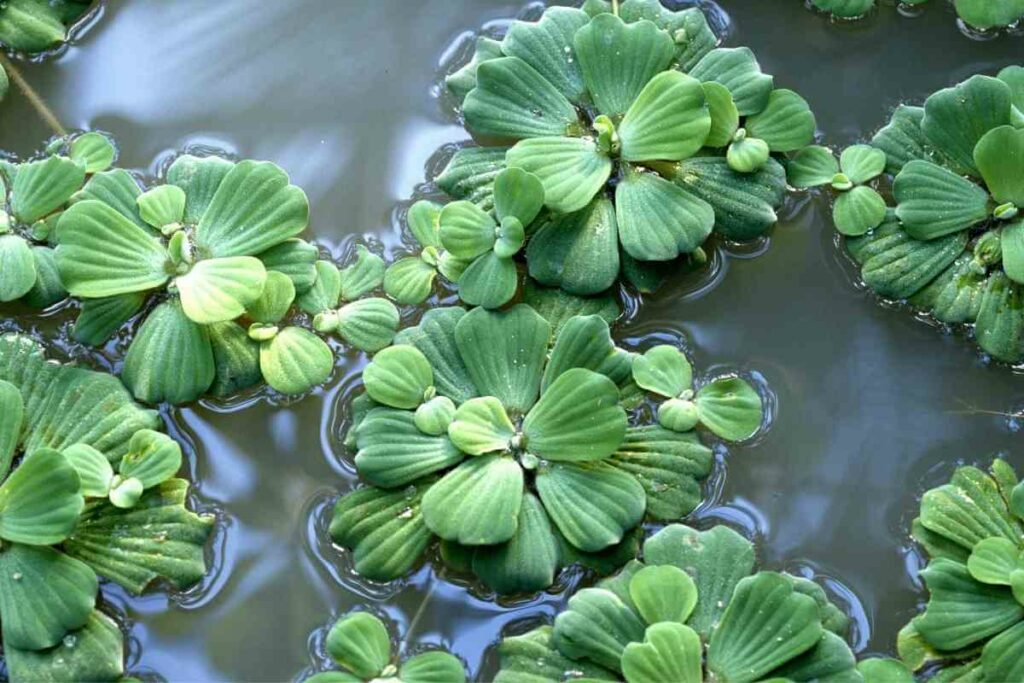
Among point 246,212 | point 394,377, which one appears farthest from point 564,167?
point 246,212

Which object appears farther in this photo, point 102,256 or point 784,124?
point 784,124

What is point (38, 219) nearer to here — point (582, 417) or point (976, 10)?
point (582, 417)

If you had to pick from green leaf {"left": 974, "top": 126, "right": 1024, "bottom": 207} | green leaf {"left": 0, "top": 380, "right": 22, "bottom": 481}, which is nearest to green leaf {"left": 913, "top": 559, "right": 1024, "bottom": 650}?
green leaf {"left": 974, "top": 126, "right": 1024, "bottom": 207}

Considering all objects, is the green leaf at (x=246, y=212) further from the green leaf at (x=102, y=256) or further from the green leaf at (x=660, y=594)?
the green leaf at (x=660, y=594)

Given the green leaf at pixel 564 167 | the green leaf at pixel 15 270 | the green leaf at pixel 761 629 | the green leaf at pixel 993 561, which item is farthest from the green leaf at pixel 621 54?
the green leaf at pixel 15 270

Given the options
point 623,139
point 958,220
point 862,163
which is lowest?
point 958,220
